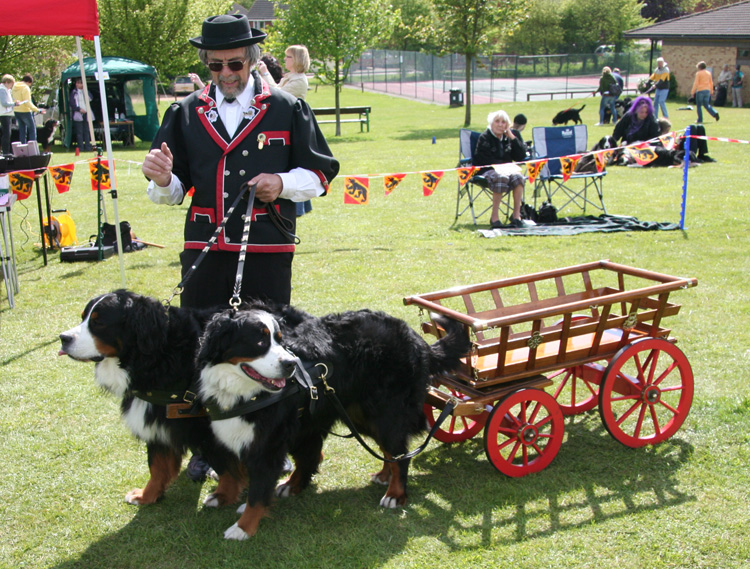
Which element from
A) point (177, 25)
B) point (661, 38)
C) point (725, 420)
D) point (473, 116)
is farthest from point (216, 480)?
point (661, 38)

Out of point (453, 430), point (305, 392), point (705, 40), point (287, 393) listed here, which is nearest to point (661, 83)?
point (705, 40)

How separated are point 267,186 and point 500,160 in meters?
7.62

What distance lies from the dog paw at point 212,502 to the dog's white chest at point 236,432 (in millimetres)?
597

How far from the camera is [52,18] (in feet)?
20.6

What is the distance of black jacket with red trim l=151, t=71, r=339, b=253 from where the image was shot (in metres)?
3.62

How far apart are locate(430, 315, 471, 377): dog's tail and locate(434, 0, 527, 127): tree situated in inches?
780

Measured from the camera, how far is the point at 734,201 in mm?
11180

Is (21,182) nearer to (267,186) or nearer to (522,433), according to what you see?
(267,186)

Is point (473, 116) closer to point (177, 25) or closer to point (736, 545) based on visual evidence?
point (177, 25)

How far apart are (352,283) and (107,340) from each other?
→ 14.8 feet

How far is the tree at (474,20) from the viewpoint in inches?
853

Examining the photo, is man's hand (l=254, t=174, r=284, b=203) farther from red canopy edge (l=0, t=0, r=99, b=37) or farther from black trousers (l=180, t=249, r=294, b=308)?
red canopy edge (l=0, t=0, r=99, b=37)

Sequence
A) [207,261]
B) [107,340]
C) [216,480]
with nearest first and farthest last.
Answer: [107,340]
[207,261]
[216,480]

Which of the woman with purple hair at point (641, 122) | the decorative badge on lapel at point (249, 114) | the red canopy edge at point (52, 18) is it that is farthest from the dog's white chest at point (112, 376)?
the woman with purple hair at point (641, 122)
